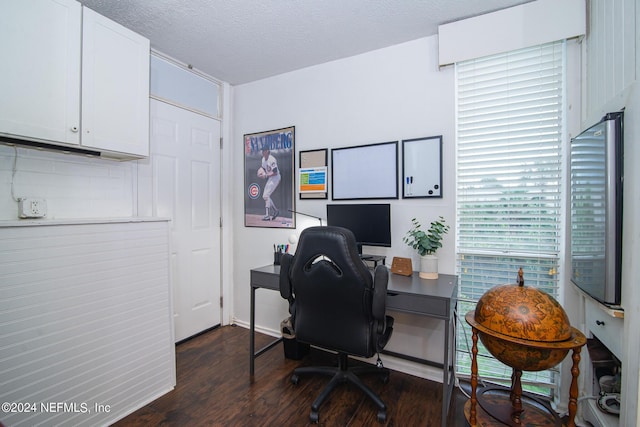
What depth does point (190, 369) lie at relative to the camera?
2367 mm

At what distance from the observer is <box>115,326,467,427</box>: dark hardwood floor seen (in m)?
1.80

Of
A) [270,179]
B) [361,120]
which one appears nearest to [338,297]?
[361,120]

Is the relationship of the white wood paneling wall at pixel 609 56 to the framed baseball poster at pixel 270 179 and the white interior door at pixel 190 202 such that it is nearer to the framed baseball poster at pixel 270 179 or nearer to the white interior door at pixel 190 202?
the framed baseball poster at pixel 270 179

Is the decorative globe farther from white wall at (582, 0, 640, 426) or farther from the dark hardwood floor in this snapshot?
the dark hardwood floor

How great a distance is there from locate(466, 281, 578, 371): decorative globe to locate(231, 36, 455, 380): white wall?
89 centimetres

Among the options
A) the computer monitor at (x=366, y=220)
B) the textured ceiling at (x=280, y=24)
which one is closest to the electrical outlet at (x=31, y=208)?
the textured ceiling at (x=280, y=24)

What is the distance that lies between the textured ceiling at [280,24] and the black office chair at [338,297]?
1.53 meters

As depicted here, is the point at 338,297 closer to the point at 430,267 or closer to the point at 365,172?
the point at 430,267

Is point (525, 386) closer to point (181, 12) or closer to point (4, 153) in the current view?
point (181, 12)

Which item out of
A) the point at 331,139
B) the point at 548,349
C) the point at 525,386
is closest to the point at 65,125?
the point at 331,139

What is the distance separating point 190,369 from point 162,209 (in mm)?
1376

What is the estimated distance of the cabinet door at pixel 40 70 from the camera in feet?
4.90

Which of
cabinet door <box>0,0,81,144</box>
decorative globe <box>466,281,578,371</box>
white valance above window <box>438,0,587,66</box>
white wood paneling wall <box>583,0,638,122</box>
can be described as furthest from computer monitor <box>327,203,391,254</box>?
cabinet door <box>0,0,81,144</box>

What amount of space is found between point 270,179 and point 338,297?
169 centimetres
